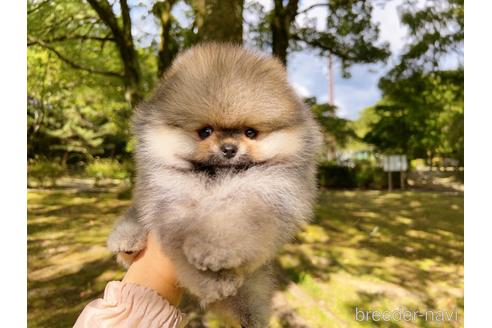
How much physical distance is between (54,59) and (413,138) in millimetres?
7044

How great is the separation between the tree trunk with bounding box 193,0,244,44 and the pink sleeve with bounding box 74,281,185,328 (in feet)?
3.47

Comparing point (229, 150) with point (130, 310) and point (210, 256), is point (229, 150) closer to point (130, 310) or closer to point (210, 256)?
point (210, 256)

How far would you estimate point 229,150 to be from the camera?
896 millimetres

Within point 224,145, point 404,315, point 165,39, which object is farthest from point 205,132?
point 404,315

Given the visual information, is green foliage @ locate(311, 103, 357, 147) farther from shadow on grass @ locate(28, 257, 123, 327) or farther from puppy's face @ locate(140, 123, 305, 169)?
puppy's face @ locate(140, 123, 305, 169)

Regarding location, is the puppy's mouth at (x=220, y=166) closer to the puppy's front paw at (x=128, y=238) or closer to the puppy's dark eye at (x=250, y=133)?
the puppy's dark eye at (x=250, y=133)

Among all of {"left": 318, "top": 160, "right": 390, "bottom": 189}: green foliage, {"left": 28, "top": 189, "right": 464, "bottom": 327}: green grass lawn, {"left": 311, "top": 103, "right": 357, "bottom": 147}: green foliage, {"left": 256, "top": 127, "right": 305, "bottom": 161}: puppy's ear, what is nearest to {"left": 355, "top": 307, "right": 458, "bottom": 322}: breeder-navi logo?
{"left": 28, "top": 189, "right": 464, "bottom": 327}: green grass lawn

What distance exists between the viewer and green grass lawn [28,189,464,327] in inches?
138

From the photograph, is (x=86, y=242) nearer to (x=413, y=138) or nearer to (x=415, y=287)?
(x=415, y=287)

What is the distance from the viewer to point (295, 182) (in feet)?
3.25

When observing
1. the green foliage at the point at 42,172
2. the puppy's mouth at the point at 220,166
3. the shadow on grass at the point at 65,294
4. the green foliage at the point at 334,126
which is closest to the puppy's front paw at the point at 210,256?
the puppy's mouth at the point at 220,166

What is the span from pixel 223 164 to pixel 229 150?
43 mm

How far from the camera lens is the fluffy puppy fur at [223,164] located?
35.3 inches

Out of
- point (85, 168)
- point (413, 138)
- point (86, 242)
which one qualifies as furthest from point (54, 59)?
point (413, 138)
